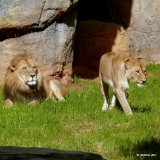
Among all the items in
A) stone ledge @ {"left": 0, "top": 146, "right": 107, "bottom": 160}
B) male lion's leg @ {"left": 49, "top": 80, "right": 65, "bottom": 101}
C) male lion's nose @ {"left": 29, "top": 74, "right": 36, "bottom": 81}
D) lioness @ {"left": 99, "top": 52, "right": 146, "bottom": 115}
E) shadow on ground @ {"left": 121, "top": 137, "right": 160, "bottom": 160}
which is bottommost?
male lion's leg @ {"left": 49, "top": 80, "right": 65, "bottom": 101}

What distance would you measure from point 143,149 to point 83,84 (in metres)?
5.38

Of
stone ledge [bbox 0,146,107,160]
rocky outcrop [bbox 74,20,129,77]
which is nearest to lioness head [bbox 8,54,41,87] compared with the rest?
rocky outcrop [bbox 74,20,129,77]

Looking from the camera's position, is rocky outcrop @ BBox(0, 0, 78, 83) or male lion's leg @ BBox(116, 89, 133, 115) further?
rocky outcrop @ BBox(0, 0, 78, 83)

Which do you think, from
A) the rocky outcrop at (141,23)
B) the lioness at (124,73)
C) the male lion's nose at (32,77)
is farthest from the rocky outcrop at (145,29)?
the lioness at (124,73)

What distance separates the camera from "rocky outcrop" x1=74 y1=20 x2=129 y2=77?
543 inches

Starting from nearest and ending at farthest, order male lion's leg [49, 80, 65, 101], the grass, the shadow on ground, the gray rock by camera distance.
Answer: the shadow on ground
the grass
male lion's leg [49, 80, 65, 101]
the gray rock

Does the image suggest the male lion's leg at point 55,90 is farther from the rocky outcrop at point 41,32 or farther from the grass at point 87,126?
the rocky outcrop at point 41,32

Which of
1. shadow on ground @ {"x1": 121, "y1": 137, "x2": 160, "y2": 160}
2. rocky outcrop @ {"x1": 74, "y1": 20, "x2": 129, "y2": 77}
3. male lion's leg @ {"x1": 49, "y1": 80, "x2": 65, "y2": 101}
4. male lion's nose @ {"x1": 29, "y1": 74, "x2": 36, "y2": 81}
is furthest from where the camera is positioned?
rocky outcrop @ {"x1": 74, "y1": 20, "x2": 129, "y2": 77}

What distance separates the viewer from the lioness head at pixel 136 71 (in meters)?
8.12

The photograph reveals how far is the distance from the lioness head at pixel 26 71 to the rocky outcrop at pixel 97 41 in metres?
4.46

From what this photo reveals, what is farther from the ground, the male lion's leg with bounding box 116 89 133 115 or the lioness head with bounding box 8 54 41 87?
the lioness head with bounding box 8 54 41 87

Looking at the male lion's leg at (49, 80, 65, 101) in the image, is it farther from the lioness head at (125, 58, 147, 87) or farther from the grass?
the lioness head at (125, 58, 147, 87)

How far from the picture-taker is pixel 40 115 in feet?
27.1

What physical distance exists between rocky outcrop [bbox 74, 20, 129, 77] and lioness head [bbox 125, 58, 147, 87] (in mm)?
5512
